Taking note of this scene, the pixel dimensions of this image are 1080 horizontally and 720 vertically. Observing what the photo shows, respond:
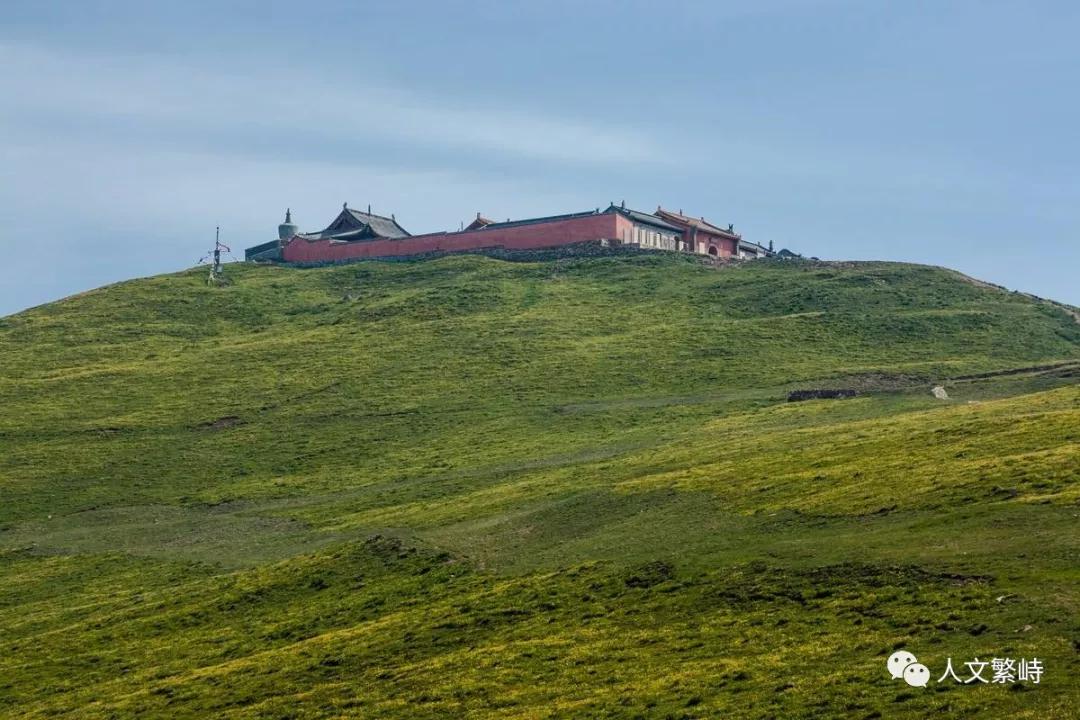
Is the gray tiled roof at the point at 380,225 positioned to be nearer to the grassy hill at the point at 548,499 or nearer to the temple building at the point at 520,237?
the temple building at the point at 520,237

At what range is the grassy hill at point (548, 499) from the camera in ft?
131

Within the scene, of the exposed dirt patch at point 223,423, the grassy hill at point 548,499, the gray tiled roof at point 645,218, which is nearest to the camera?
the grassy hill at point 548,499

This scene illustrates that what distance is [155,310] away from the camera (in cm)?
13625

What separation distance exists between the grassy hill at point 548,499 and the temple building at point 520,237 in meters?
8.30

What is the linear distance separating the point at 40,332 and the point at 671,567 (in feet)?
312

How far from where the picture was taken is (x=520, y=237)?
148 metres

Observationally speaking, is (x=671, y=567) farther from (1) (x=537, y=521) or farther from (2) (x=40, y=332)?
(2) (x=40, y=332)

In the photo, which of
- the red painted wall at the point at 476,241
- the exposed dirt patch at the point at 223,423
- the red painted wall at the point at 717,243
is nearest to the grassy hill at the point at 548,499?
the exposed dirt patch at the point at 223,423

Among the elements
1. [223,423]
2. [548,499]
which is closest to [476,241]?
[223,423]

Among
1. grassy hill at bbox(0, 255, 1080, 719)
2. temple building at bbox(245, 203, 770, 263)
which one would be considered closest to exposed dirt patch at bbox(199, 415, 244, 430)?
grassy hill at bbox(0, 255, 1080, 719)

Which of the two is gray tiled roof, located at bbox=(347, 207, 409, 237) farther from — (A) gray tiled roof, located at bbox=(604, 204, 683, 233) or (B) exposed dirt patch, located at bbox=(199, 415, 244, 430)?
(B) exposed dirt patch, located at bbox=(199, 415, 244, 430)

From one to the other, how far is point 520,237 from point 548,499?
8507 centimetres

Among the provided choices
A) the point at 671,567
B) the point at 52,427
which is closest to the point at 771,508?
the point at 671,567

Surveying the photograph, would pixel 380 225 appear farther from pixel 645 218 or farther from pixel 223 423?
pixel 223 423
